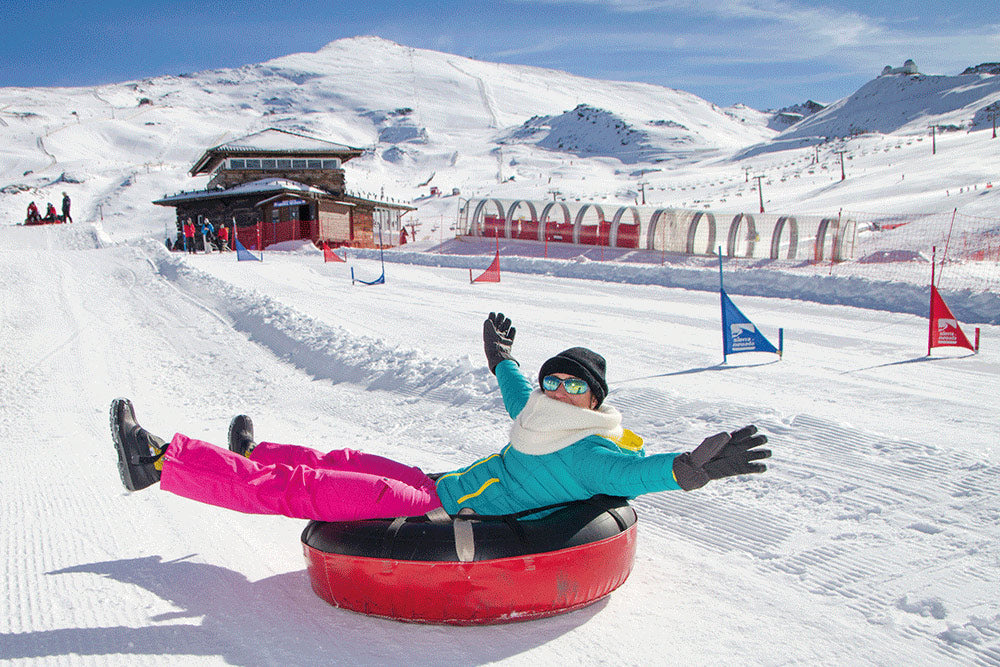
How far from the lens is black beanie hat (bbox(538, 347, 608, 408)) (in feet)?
10.9

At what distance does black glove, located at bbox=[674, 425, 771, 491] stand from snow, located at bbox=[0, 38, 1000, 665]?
820 mm

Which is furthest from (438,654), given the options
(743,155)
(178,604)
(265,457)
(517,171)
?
(743,155)

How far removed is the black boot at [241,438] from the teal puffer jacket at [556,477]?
48.5 inches

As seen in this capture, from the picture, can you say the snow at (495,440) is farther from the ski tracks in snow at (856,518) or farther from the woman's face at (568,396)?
the woman's face at (568,396)

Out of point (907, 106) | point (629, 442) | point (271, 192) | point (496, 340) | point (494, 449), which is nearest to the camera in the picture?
point (629, 442)

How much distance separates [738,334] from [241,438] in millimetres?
6024

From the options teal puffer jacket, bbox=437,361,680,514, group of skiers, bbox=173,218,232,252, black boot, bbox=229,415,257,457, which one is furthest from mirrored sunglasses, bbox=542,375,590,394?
group of skiers, bbox=173,218,232,252

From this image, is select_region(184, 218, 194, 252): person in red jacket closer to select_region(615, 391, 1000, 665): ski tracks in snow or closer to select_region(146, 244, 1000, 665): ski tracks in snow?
select_region(146, 244, 1000, 665): ski tracks in snow

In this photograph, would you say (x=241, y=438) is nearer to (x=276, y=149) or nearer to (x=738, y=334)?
(x=738, y=334)

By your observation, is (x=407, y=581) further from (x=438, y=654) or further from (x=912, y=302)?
(x=912, y=302)

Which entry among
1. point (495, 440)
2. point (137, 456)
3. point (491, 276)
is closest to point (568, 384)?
point (137, 456)

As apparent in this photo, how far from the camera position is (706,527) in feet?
14.0

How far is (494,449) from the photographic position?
574 centimetres

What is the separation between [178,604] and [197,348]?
7.14 meters
